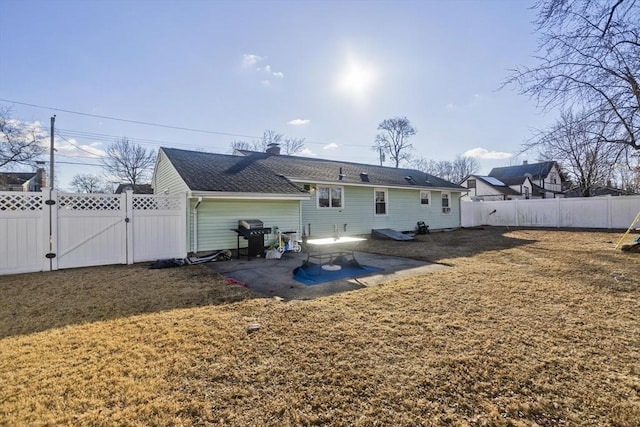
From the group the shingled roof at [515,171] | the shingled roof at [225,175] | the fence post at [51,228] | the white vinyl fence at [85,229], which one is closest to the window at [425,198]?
the shingled roof at [225,175]

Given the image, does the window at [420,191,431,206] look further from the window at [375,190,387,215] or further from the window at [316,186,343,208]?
the window at [316,186,343,208]

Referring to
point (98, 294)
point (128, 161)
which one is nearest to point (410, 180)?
point (98, 294)

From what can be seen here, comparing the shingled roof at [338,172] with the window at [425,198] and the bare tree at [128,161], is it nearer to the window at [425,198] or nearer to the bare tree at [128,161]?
the window at [425,198]

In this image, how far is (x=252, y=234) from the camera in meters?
8.80

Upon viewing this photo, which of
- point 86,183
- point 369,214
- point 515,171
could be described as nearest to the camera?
point 369,214

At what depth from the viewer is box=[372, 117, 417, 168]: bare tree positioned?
112 ft

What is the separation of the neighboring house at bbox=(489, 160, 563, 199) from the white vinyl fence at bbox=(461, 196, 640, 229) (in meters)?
17.4

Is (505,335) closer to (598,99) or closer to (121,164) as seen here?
(598,99)

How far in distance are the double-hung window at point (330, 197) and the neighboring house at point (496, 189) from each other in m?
24.9

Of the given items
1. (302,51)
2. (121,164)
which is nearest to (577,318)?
(302,51)

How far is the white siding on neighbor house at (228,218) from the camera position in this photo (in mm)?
8914

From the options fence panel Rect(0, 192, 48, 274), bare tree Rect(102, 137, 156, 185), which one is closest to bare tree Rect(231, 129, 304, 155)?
bare tree Rect(102, 137, 156, 185)

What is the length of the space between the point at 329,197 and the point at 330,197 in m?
0.05

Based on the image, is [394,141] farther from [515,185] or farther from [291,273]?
[291,273]
